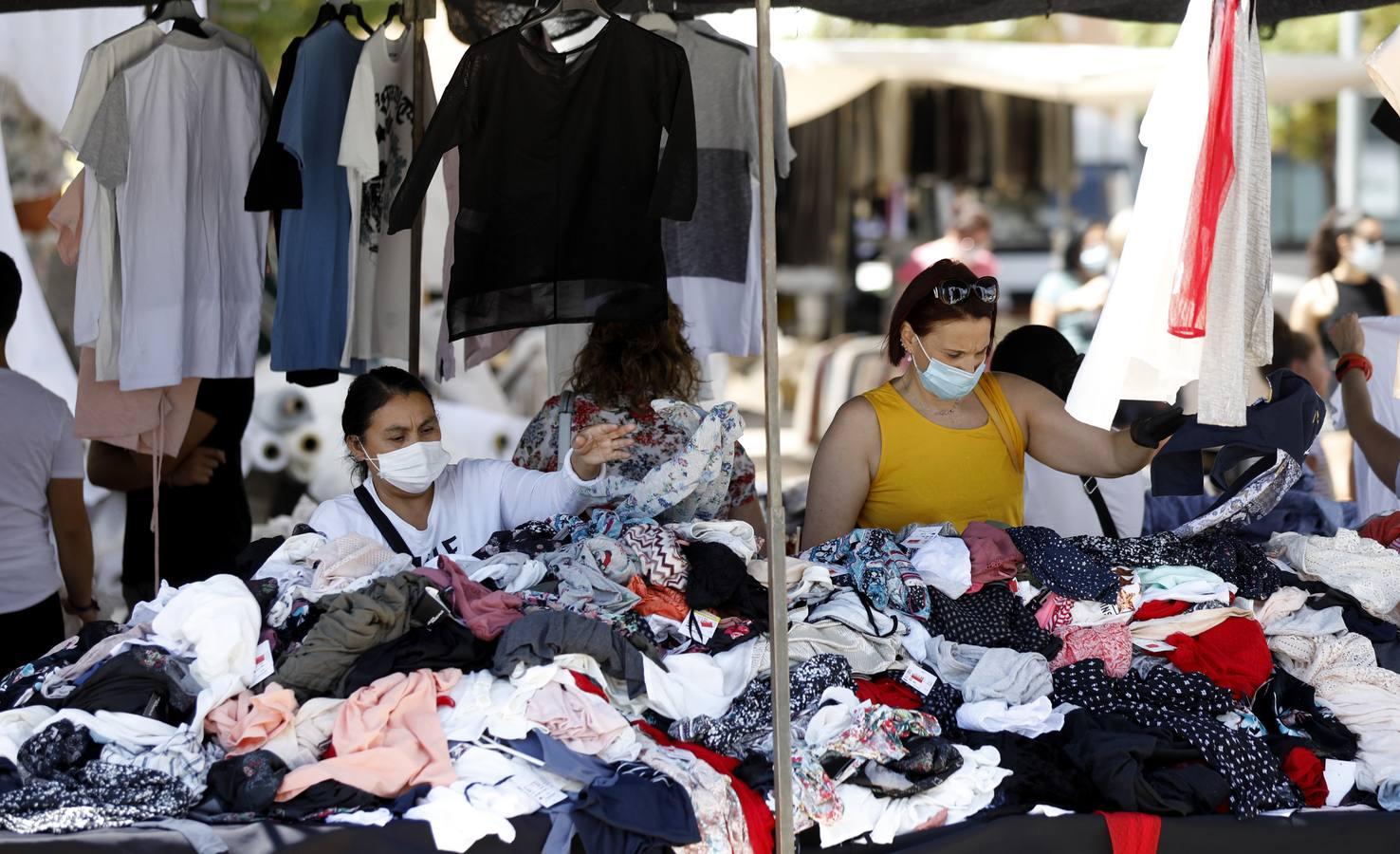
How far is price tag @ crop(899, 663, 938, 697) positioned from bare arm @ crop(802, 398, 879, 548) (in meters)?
0.74

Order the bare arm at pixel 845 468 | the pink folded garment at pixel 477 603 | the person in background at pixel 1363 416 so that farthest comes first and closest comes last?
the person in background at pixel 1363 416 → the bare arm at pixel 845 468 → the pink folded garment at pixel 477 603

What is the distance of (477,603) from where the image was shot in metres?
2.91

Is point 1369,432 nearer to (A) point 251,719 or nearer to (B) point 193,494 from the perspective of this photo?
(A) point 251,719

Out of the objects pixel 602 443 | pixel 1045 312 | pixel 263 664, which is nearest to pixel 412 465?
pixel 602 443

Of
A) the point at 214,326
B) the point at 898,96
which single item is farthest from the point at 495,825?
the point at 898,96

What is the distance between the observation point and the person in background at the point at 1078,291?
352 inches

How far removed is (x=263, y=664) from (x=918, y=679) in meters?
1.31

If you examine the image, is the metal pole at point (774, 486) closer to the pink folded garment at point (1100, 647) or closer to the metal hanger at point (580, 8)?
the pink folded garment at point (1100, 647)

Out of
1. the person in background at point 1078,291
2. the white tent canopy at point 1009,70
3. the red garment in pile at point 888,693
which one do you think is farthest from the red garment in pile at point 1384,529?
the white tent canopy at point 1009,70

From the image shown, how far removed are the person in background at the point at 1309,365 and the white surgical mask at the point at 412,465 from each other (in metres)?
2.92

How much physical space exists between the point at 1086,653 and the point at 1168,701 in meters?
0.20

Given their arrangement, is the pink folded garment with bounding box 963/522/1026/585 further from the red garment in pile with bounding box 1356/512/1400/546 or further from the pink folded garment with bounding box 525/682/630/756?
the red garment in pile with bounding box 1356/512/1400/546

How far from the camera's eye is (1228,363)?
299cm

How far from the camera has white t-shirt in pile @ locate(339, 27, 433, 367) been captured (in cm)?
417
